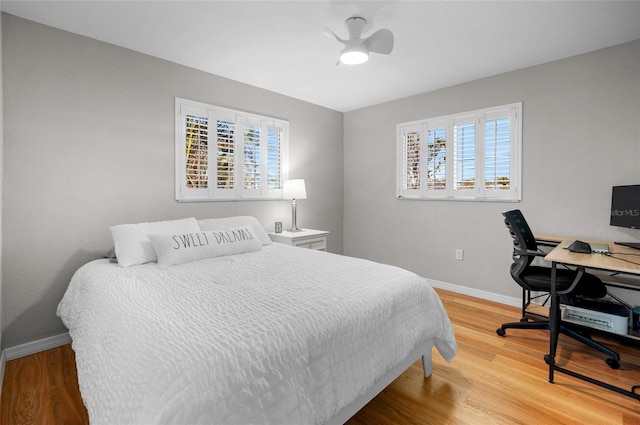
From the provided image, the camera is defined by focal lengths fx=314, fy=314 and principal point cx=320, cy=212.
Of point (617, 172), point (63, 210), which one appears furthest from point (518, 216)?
point (63, 210)

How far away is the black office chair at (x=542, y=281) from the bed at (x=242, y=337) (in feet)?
3.17

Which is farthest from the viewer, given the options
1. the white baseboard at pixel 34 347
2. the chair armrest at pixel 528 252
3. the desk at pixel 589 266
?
the chair armrest at pixel 528 252

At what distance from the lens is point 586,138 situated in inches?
114

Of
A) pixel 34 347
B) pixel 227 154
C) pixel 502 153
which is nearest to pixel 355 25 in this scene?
pixel 227 154

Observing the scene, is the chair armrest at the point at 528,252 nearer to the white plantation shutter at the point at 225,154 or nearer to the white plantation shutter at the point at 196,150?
the white plantation shutter at the point at 225,154

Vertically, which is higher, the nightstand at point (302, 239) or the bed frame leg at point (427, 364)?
the nightstand at point (302, 239)

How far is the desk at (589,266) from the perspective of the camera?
1.84 meters

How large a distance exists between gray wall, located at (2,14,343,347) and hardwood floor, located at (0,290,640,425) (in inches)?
24.0

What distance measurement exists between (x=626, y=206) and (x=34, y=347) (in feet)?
15.7

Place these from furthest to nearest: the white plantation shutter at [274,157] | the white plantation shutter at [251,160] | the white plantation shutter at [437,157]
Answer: the white plantation shutter at [274,157] < the white plantation shutter at [437,157] < the white plantation shutter at [251,160]

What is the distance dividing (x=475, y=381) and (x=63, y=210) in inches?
128

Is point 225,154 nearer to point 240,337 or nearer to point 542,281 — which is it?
point 240,337

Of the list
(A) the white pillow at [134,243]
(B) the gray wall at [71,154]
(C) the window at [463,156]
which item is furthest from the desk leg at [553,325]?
(B) the gray wall at [71,154]

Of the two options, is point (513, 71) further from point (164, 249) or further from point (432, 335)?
point (164, 249)
